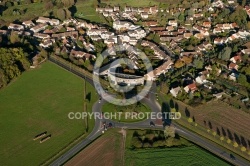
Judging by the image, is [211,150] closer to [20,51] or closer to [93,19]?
A: [20,51]

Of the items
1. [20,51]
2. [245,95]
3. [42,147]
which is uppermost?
[20,51]

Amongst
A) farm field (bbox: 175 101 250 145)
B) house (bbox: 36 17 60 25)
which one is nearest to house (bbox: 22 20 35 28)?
house (bbox: 36 17 60 25)

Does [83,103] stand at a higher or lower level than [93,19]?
lower

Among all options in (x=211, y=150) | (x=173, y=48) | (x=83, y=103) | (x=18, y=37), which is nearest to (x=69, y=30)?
(x=18, y=37)

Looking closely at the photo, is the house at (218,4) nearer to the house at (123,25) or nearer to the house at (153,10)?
the house at (153,10)

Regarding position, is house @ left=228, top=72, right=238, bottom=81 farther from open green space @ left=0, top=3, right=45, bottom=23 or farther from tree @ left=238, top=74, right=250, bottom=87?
open green space @ left=0, top=3, right=45, bottom=23

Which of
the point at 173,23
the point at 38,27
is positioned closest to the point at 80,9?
the point at 38,27

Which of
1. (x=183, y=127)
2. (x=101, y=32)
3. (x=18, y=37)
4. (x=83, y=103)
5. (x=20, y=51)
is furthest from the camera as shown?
(x=101, y=32)
